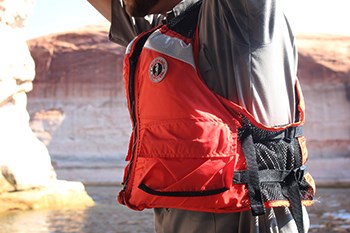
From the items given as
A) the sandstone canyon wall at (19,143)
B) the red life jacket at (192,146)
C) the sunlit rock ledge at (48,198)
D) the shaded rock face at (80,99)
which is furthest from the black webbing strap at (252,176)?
the shaded rock face at (80,99)

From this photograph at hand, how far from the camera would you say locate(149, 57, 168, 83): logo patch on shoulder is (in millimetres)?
835

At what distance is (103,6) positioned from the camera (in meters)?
1.13

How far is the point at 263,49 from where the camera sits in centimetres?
81

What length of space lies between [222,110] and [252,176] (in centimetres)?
12

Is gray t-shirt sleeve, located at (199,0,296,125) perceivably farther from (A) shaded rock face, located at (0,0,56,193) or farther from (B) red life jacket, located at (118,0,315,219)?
(A) shaded rock face, located at (0,0,56,193)

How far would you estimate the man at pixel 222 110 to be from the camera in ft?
2.58

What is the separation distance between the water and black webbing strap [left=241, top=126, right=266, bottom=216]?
4.04 meters

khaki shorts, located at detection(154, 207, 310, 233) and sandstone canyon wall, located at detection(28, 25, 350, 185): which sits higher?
khaki shorts, located at detection(154, 207, 310, 233)

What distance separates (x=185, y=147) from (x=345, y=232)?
4.31m

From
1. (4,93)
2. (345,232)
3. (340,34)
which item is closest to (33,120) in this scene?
(4,93)

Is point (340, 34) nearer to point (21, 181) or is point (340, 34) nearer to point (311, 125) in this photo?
point (311, 125)

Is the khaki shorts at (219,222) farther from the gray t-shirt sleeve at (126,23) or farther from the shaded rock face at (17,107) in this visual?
the shaded rock face at (17,107)

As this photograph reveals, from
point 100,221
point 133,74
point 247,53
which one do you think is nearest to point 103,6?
point 133,74

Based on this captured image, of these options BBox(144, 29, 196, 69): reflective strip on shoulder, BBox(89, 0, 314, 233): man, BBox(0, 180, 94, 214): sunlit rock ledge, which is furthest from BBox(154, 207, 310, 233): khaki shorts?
BBox(0, 180, 94, 214): sunlit rock ledge
